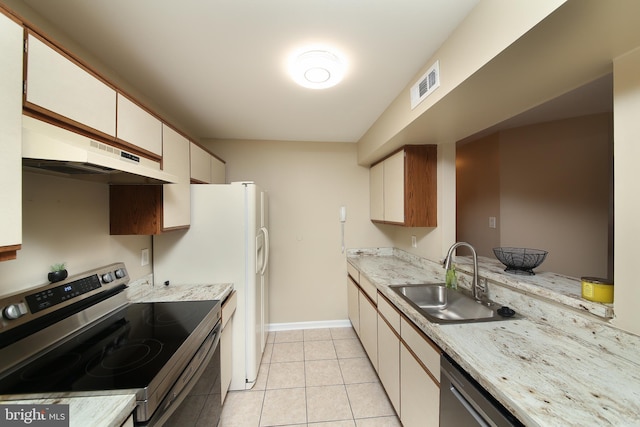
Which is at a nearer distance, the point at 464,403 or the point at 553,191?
the point at 464,403

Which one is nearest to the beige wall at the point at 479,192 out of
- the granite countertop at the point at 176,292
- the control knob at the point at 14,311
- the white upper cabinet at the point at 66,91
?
the granite countertop at the point at 176,292

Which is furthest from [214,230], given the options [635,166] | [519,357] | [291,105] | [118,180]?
[635,166]

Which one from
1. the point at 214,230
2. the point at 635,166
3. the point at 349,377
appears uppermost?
the point at 635,166

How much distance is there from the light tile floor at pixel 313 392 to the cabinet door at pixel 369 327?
0.66 ft

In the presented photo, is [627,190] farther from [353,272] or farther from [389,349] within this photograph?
[353,272]

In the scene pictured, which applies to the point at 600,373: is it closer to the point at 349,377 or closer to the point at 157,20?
the point at 349,377

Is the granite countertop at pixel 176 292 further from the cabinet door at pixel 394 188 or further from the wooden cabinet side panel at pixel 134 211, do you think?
the cabinet door at pixel 394 188

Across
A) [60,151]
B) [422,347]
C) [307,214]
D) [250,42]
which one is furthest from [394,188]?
[60,151]

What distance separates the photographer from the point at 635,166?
0.87 metres

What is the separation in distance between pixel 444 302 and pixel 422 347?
0.68 metres

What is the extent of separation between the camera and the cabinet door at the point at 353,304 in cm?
257

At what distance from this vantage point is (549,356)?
90 cm

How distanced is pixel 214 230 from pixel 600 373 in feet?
7.30

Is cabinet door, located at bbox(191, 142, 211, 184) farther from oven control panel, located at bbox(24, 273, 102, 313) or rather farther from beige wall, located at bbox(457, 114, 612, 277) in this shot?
beige wall, located at bbox(457, 114, 612, 277)
